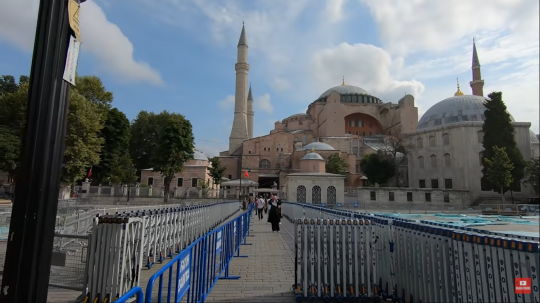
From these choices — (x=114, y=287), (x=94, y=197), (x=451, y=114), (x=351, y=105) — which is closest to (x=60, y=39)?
(x=114, y=287)

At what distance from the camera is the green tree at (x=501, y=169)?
28844 millimetres

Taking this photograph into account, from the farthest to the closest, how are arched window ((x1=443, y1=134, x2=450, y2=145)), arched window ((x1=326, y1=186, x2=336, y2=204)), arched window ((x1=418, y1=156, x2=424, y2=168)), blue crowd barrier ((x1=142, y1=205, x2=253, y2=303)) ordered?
arched window ((x1=418, y1=156, x2=424, y2=168))
arched window ((x1=443, y1=134, x2=450, y2=145))
arched window ((x1=326, y1=186, x2=336, y2=204))
blue crowd barrier ((x1=142, y1=205, x2=253, y2=303))

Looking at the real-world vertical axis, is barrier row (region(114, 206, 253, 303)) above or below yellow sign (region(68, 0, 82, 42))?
below

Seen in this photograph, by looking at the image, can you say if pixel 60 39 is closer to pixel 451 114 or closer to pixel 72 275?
pixel 72 275

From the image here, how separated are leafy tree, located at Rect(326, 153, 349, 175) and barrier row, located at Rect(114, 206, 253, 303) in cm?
3864

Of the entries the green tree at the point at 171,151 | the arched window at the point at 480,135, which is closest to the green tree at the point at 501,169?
the arched window at the point at 480,135

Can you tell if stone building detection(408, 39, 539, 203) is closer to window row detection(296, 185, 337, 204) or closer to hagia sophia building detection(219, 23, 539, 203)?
hagia sophia building detection(219, 23, 539, 203)

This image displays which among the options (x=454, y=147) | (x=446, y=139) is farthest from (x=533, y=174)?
(x=446, y=139)

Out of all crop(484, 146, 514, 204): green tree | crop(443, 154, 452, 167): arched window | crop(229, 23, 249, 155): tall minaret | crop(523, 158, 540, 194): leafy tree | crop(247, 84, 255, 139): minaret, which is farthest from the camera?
crop(247, 84, 255, 139): minaret

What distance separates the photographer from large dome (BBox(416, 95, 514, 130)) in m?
36.1

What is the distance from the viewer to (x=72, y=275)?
4824 millimetres

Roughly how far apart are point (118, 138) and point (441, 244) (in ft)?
117

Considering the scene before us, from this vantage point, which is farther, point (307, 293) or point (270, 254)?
point (270, 254)

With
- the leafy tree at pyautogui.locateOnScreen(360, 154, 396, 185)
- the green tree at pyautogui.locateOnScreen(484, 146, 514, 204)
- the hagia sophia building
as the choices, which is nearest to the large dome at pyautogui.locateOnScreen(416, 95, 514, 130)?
the hagia sophia building
